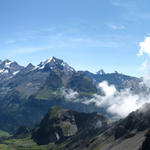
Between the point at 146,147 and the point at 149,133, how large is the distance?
10.1 meters

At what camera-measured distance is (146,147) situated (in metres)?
182

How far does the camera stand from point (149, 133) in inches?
7357
